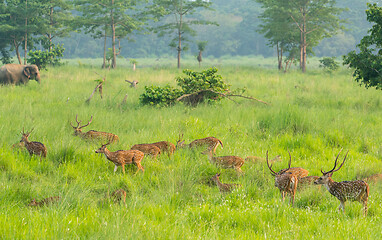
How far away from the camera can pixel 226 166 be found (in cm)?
623

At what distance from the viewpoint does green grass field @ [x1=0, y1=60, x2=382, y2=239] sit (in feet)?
13.2

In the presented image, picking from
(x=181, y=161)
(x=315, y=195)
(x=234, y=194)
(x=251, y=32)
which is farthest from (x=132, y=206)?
(x=251, y=32)

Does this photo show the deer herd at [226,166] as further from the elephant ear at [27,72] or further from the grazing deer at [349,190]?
the elephant ear at [27,72]

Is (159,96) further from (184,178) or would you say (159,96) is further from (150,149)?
(184,178)

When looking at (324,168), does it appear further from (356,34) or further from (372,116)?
(356,34)

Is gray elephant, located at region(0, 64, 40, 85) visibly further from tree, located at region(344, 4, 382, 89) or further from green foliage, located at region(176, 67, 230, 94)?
tree, located at region(344, 4, 382, 89)

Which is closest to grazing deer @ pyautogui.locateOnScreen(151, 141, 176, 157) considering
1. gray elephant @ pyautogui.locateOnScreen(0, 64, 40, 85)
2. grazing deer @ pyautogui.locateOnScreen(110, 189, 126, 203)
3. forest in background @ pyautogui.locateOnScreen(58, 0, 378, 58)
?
grazing deer @ pyautogui.locateOnScreen(110, 189, 126, 203)

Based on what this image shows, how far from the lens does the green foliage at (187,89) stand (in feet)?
40.3

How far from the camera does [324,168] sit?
6445 mm

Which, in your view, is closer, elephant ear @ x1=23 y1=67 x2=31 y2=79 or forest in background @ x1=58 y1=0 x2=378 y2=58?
elephant ear @ x1=23 y1=67 x2=31 y2=79

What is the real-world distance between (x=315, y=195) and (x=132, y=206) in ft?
8.41

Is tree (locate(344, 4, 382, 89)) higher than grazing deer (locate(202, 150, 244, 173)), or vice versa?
tree (locate(344, 4, 382, 89))

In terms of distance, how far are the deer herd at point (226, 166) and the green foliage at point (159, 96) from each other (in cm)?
448

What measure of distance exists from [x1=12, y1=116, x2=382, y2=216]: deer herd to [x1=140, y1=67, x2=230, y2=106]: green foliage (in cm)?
456
